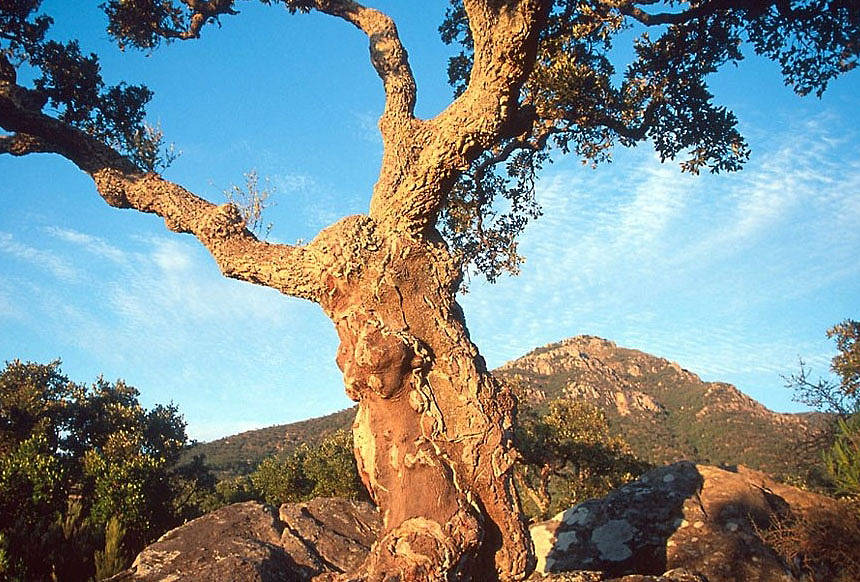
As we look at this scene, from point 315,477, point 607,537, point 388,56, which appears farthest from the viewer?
point 315,477

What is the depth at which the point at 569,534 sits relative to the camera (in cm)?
952

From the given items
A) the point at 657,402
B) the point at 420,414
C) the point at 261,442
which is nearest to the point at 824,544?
the point at 420,414

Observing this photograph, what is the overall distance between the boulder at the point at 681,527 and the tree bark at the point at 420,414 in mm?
4037

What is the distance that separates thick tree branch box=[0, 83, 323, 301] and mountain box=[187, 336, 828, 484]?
62.3 ft

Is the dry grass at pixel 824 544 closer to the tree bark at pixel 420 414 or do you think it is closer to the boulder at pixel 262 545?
the tree bark at pixel 420 414

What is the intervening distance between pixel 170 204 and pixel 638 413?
216ft

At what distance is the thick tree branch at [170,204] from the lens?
21.5ft

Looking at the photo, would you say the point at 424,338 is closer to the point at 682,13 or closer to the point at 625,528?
the point at 625,528

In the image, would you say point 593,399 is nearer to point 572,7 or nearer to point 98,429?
point 98,429

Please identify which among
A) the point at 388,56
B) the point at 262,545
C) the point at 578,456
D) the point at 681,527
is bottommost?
the point at 681,527

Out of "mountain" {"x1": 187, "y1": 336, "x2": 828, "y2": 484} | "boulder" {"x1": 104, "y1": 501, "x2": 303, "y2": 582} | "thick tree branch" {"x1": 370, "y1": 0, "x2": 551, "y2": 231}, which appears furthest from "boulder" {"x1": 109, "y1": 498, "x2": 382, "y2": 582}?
"mountain" {"x1": 187, "y1": 336, "x2": 828, "y2": 484}

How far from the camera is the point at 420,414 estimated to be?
18.1 ft

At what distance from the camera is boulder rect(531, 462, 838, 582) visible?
7.60 metres

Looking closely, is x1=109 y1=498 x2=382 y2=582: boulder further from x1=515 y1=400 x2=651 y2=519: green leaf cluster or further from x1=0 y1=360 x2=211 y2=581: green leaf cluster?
x1=515 y1=400 x2=651 y2=519: green leaf cluster
